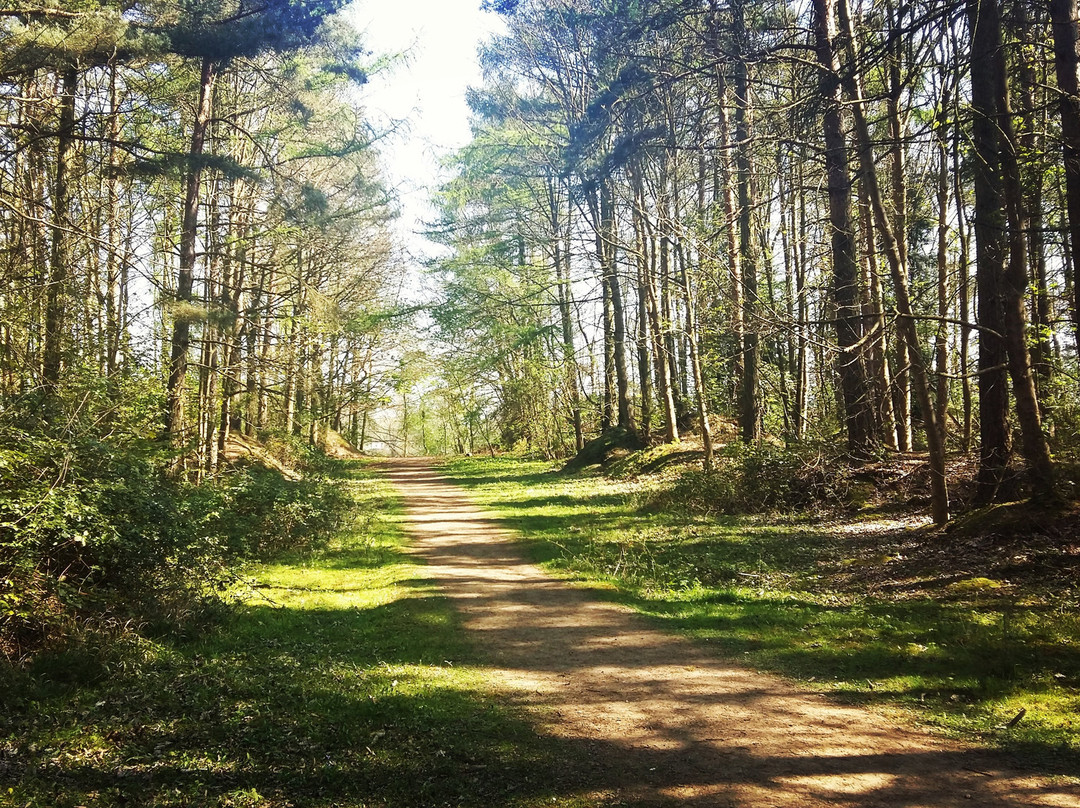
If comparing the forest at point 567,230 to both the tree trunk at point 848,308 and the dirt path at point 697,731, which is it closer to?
the tree trunk at point 848,308

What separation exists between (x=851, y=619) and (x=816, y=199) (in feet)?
50.0

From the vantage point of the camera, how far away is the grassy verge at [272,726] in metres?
4.07

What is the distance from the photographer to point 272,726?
4945mm

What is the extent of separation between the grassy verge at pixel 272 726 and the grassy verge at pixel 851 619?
2.68 m

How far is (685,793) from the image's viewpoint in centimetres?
397

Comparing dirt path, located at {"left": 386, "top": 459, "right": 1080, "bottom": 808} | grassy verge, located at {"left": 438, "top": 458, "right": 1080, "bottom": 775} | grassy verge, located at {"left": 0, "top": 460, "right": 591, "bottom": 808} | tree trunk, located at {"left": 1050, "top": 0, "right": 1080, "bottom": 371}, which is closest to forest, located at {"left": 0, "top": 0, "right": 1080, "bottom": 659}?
tree trunk, located at {"left": 1050, "top": 0, "right": 1080, "bottom": 371}

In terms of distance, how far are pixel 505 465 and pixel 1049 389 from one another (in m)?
19.7

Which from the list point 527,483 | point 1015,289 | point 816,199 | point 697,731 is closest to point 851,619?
point 697,731

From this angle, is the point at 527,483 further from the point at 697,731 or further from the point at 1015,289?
the point at 697,731

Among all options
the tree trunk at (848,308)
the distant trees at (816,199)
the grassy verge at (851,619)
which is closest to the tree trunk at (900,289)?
the distant trees at (816,199)

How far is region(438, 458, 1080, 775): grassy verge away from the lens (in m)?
4.98

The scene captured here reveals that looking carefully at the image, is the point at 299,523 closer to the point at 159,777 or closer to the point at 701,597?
the point at 701,597

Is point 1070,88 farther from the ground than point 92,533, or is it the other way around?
point 1070,88

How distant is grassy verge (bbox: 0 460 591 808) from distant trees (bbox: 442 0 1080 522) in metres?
5.50
